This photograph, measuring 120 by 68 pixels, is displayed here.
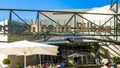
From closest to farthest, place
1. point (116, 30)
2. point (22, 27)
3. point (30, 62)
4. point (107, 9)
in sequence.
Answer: point (22, 27) < point (116, 30) < point (30, 62) < point (107, 9)

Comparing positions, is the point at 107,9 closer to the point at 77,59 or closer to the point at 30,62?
the point at 77,59

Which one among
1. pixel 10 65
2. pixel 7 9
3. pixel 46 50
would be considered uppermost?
pixel 7 9

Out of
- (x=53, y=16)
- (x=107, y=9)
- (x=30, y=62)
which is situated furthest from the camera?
(x=53, y=16)

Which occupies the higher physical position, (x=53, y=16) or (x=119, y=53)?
(x=53, y=16)

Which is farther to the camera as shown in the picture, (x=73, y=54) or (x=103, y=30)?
(x=73, y=54)

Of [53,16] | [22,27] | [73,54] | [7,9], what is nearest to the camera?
[7,9]


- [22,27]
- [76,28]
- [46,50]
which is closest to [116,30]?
[76,28]

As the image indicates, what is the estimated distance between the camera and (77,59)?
4725 cm

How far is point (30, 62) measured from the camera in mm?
42969

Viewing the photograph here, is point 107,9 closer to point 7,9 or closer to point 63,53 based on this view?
point 63,53

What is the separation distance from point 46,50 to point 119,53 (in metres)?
33.4

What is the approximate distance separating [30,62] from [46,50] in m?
26.5

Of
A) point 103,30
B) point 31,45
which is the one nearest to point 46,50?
point 31,45

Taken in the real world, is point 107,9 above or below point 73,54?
above
